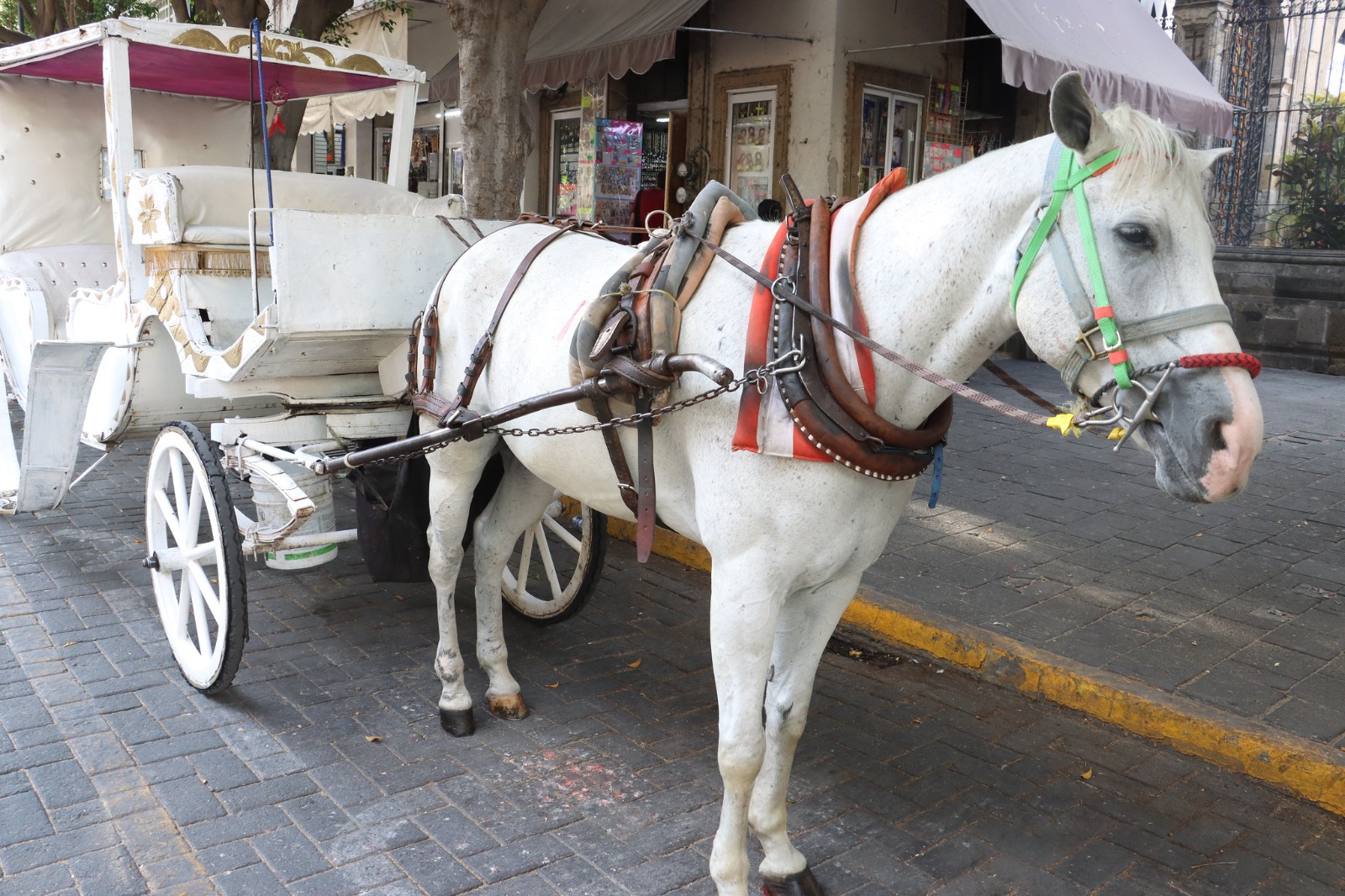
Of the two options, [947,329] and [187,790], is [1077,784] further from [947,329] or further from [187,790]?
[187,790]

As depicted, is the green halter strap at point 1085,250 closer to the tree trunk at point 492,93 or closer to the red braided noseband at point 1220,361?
the red braided noseband at point 1220,361

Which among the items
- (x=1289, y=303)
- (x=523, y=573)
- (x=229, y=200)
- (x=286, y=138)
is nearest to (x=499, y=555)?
(x=523, y=573)

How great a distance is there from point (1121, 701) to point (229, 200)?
414cm

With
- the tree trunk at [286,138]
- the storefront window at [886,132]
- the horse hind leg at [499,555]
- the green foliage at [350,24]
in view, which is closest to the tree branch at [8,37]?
the green foliage at [350,24]

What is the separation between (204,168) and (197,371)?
3.63 ft

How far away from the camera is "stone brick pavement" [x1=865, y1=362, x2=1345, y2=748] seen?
4.10 m

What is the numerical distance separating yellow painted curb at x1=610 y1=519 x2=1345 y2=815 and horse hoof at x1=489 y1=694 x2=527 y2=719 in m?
1.63

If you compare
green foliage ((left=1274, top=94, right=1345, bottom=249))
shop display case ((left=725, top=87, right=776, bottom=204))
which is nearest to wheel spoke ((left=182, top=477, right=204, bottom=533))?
shop display case ((left=725, top=87, right=776, bottom=204))

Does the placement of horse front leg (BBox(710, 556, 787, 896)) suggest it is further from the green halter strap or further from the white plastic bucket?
the white plastic bucket

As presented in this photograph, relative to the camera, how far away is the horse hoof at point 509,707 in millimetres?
3793

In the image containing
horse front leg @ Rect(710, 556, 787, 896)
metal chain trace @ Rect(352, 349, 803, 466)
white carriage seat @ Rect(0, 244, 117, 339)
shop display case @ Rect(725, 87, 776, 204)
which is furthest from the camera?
shop display case @ Rect(725, 87, 776, 204)

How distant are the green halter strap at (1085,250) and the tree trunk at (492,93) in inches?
192

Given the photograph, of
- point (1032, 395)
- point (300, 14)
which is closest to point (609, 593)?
point (1032, 395)

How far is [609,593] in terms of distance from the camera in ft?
16.8
